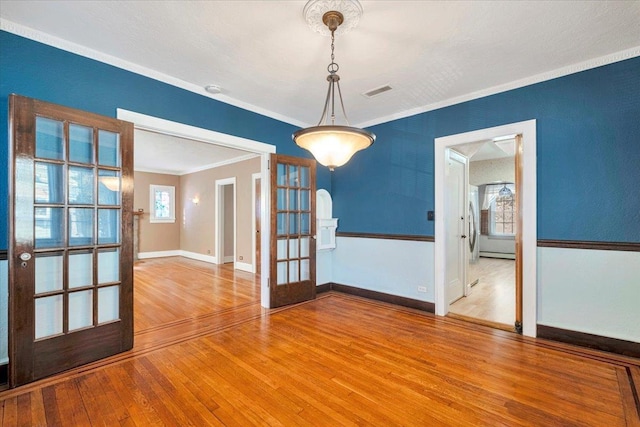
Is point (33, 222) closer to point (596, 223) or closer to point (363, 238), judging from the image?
point (363, 238)

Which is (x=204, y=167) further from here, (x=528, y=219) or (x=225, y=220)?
(x=528, y=219)

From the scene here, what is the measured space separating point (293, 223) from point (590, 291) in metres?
3.40

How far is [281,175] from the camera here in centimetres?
407

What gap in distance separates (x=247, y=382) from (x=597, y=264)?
335 centimetres

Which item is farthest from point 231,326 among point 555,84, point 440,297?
point 555,84

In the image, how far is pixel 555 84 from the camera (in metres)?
2.96

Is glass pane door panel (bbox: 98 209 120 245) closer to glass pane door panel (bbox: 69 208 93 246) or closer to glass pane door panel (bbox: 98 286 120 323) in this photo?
glass pane door panel (bbox: 69 208 93 246)

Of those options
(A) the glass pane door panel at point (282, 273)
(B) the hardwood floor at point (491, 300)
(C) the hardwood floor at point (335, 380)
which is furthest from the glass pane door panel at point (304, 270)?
(B) the hardwood floor at point (491, 300)

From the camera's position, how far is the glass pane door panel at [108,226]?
8.40 feet

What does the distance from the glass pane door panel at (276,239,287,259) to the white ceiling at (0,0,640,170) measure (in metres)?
1.97

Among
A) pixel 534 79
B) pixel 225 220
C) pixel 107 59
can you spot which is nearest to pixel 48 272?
pixel 107 59

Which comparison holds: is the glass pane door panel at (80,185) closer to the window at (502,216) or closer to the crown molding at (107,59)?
the crown molding at (107,59)

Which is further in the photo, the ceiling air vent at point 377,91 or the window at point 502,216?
the window at point 502,216

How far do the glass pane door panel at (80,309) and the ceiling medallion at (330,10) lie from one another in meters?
2.87
